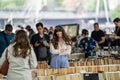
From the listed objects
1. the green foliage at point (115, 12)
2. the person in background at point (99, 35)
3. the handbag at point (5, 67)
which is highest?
the green foliage at point (115, 12)

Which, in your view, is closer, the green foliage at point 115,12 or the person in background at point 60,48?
the person in background at point 60,48

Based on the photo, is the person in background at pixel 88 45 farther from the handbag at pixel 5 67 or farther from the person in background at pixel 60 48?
the handbag at pixel 5 67

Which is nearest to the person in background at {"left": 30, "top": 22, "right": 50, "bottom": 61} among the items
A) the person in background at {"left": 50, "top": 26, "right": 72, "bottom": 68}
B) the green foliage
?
the person in background at {"left": 50, "top": 26, "right": 72, "bottom": 68}

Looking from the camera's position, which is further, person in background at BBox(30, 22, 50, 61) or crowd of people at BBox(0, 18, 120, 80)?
person in background at BBox(30, 22, 50, 61)

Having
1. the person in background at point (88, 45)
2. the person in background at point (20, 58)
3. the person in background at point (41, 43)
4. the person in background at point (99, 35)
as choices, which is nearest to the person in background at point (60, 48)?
the person in background at point (41, 43)

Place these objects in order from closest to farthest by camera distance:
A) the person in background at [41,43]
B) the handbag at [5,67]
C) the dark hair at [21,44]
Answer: the dark hair at [21,44], the handbag at [5,67], the person in background at [41,43]

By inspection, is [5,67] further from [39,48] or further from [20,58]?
[39,48]

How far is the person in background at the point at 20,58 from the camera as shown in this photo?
489 centimetres

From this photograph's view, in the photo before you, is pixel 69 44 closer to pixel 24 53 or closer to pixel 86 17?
pixel 24 53

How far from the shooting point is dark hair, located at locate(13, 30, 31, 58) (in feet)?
16.0

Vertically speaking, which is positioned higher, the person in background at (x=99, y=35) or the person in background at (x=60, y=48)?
the person in background at (x=99, y=35)

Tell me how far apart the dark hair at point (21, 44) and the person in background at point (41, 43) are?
7.71 ft

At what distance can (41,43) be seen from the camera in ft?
24.4

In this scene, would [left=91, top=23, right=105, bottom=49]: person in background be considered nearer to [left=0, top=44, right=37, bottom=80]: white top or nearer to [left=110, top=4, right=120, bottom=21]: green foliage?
[left=0, top=44, right=37, bottom=80]: white top
